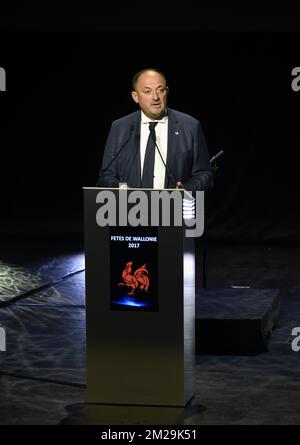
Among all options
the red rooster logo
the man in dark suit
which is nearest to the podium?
the red rooster logo

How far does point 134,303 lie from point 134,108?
5.74 metres

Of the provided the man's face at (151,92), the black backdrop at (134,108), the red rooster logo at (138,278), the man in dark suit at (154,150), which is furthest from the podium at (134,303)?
the black backdrop at (134,108)

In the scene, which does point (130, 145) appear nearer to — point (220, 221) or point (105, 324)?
point (105, 324)

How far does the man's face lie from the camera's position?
382 cm

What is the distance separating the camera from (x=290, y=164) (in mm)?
9094

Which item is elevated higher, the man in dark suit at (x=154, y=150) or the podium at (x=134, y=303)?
the man in dark suit at (x=154, y=150)

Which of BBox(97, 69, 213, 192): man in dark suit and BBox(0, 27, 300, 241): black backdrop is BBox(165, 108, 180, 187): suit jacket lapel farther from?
BBox(0, 27, 300, 241): black backdrop

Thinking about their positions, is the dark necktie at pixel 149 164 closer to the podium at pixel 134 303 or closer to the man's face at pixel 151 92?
the man's face at pixel 151 92

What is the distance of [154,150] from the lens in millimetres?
3914

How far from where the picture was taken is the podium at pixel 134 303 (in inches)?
147

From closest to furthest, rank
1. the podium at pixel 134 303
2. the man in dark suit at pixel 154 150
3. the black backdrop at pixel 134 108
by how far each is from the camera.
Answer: the podium at pixel 134 303, the man in dark suit at pixel 154 150, the black backdrop at pixel 134 108

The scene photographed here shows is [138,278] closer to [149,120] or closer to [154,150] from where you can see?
[154,150]

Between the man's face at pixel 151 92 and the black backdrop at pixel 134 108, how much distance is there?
16.9 feet

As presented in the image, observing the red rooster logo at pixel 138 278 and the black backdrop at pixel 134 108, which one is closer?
the red rooster logo at pixel 138 278
